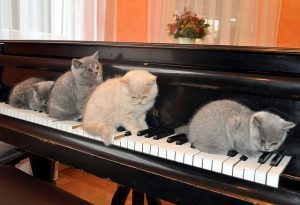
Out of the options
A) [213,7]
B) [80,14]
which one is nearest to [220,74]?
[80,14]

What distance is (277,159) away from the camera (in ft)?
2.99

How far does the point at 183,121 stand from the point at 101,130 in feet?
0.97

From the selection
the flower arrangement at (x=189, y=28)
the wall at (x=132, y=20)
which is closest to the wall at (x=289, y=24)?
the wall at (x=132, y=20)

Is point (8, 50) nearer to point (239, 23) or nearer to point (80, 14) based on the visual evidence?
point (80, 14)

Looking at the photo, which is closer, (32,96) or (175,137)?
(175,137)

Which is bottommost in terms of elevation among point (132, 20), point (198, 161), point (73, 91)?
point (198, 161)

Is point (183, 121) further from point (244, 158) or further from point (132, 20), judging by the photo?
point (132, 20)

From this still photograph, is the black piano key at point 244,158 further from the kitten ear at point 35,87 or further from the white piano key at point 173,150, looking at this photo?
the kitten ear at point 35,87

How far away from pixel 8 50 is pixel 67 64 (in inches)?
22.0

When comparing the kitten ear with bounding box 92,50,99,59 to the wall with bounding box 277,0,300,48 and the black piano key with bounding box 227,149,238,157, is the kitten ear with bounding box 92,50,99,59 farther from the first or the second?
the wall with bounding box 277,0,300,48

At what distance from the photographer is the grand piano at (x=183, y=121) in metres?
0.86

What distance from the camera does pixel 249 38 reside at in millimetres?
3850

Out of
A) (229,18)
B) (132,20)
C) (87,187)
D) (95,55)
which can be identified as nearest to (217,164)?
(95,55)

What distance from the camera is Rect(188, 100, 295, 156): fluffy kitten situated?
90 cm
